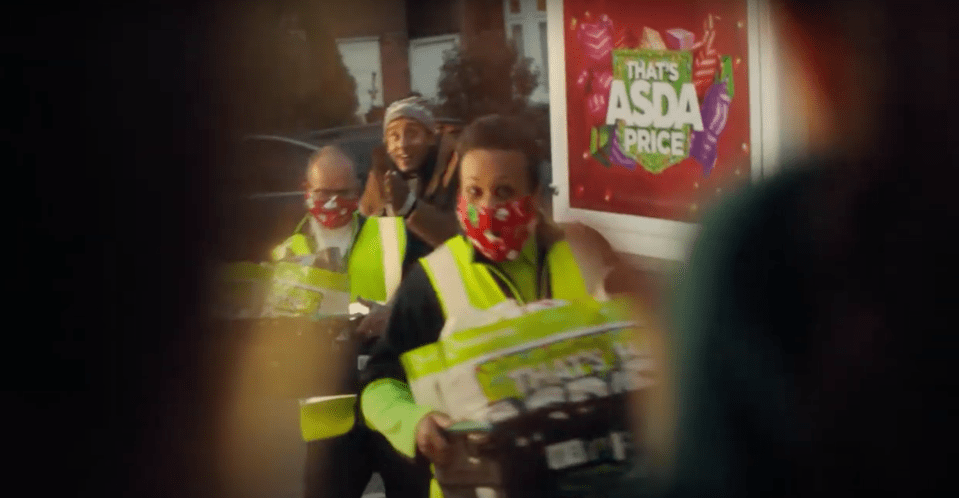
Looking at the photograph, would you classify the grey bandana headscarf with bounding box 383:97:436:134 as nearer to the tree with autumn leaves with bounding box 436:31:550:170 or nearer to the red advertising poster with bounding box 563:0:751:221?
the tree with autumn leaves with bounding box 436:31:550:170

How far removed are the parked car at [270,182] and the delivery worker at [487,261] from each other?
0.20m

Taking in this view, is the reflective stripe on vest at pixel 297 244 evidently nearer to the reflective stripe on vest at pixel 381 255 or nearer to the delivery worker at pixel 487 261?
the reflective stripe on vest at pixel 381 255

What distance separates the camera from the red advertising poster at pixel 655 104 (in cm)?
227

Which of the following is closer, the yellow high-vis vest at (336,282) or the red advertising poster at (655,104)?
the red advertising poster at (655,104)

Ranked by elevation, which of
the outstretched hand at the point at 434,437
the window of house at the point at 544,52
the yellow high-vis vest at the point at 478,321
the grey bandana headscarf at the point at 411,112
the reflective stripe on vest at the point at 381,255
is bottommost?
the outstretched hand at the point at 434,437

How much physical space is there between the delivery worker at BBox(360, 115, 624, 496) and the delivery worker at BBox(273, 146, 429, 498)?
0.18ft

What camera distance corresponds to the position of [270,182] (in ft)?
8.17

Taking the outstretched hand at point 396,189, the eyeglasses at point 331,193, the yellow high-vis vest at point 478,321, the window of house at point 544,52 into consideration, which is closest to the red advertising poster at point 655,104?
the window of house at point 544,52

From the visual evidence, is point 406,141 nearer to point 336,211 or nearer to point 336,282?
point 336,211

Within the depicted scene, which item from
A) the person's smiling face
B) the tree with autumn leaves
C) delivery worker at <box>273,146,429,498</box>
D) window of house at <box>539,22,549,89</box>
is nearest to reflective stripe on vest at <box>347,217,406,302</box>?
delivery worker at <box>273,146,429,498</box>

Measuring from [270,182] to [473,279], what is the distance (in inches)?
18.1

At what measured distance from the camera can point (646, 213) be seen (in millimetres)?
2381

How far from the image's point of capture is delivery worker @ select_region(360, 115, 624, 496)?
2.30 meters

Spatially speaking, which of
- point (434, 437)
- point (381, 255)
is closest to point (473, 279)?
point (381, 255)
